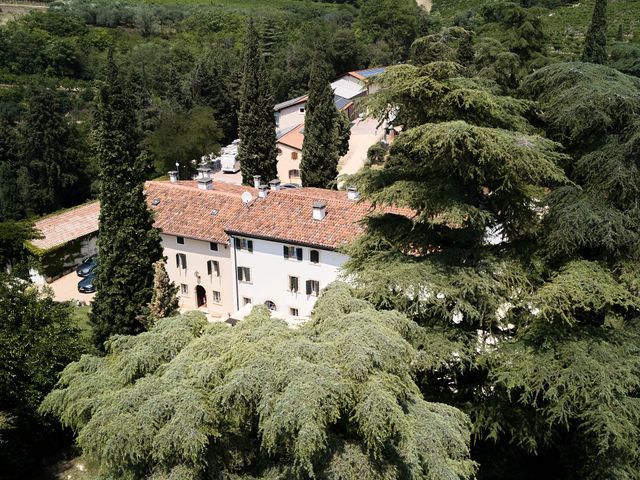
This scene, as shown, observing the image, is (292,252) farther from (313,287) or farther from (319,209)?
(319,209)

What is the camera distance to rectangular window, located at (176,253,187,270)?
1411 inches

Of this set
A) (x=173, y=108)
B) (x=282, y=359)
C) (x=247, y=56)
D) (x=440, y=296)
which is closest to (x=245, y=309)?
(x=440, y=296)

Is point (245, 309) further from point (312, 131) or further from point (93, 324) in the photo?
point (312, 131)

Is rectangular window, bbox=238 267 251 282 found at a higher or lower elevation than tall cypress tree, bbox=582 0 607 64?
lower

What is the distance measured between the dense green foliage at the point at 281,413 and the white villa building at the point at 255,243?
1770 centimetres

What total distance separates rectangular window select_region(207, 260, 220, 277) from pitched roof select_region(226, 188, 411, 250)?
265 centimetres

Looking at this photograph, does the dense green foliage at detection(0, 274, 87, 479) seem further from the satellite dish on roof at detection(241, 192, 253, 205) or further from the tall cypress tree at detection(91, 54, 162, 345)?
the satellite dish on roof at detection(241, 192, 253, 205)

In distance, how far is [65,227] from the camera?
143 feet

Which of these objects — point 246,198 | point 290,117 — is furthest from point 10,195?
point 290,117

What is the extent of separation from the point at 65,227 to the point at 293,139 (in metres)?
25.8

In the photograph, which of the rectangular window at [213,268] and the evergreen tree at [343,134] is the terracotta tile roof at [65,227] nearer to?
the rectangular window at [213,268]

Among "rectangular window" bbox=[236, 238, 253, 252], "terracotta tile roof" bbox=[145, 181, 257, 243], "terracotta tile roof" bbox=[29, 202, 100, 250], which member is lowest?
"terracotta tile roof" bbox=[29, 202, 100, 250]

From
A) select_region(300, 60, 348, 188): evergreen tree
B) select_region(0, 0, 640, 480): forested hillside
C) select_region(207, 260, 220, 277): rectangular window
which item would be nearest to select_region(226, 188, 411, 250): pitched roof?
select_region(207, 260, 220, 277): rectangular window

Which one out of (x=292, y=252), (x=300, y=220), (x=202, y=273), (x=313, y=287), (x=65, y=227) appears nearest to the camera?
(x=292, y=252)
